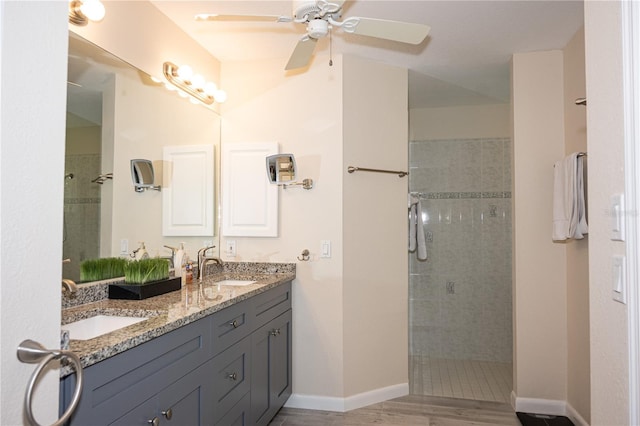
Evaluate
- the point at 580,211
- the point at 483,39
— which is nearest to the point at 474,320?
the point at 580,211

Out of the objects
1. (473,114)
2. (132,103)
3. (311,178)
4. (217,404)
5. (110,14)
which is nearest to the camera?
(217,404)

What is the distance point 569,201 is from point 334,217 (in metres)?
1.51

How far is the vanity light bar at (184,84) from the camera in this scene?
8.36ft

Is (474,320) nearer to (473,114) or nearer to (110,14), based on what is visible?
(473,114)

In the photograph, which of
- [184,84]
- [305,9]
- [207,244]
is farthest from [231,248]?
[305,9]

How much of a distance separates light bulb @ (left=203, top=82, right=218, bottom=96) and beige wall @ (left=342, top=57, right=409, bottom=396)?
97 centimetres

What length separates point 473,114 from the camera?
13.7 ft

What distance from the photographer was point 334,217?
293 cm

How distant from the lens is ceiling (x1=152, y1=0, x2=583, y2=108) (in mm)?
2350

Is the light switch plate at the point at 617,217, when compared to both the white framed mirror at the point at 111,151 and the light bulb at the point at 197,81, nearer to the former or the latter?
the white framed mirror at the point at 111,151

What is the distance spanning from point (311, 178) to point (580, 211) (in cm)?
175

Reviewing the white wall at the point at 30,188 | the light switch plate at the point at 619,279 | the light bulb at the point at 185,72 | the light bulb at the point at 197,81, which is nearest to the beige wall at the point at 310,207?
the light bulb at the point at 197,81

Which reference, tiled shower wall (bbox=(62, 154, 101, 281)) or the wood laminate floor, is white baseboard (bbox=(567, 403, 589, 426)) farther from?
tiled shower wall (bbox=(62, 154, 101, 281))

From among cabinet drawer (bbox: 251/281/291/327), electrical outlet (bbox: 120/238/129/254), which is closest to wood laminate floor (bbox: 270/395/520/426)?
cabinet drawer (bbox: 251/281/291/327)
